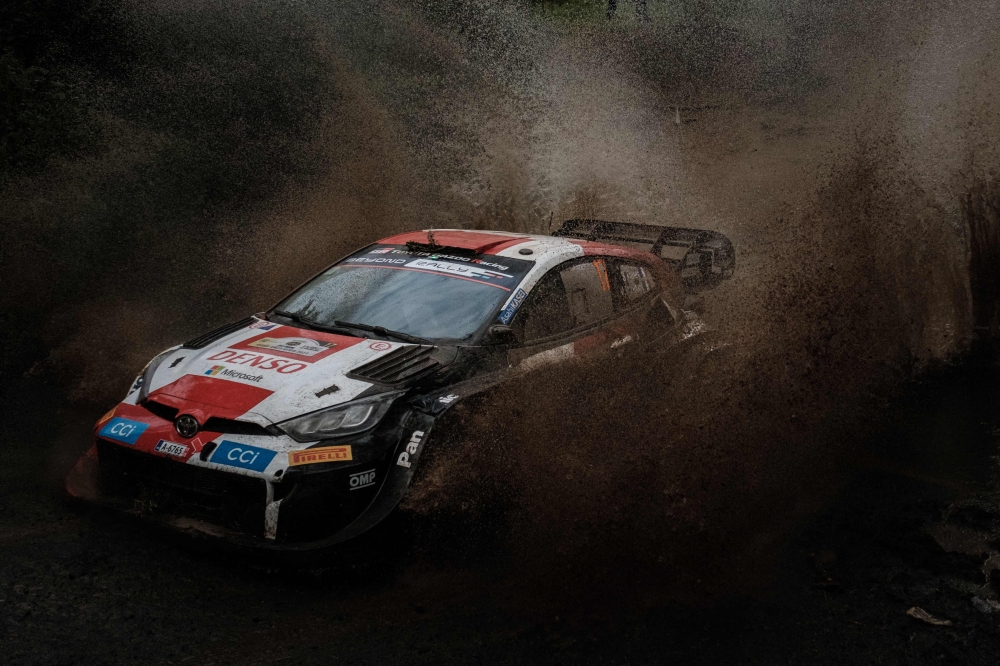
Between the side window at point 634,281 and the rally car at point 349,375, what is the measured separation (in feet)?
0.03

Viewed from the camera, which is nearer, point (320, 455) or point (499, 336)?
point (320, 455)

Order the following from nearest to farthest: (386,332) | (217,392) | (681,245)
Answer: (217,392), (386,332), (681,245)

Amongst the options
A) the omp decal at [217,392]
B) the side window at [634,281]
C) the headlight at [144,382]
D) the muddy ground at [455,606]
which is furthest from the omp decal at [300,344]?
the side window at [634,281]

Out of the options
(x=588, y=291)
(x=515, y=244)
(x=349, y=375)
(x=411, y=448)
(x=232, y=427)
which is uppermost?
(x=515, y=244)

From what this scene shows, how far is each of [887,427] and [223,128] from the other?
21.1 ft

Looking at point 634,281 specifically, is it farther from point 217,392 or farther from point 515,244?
point 217,392

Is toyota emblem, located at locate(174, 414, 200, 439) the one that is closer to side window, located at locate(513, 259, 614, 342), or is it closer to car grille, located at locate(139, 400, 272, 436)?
car grille, located at locate(139, 400, 272, 436)

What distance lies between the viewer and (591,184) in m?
9.74

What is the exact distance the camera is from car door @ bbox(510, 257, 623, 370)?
419cm

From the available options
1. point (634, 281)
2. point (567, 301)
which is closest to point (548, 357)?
point (567, 301)

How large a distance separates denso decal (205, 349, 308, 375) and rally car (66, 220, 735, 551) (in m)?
0.01

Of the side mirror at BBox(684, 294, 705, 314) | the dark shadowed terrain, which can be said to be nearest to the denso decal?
the dark shadowed terrain

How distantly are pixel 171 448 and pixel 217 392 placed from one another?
31cm

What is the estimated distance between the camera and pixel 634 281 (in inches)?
199
